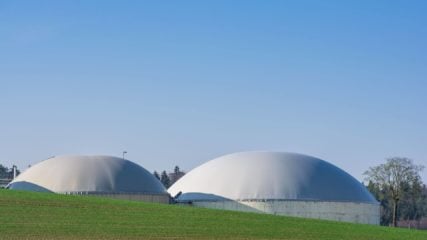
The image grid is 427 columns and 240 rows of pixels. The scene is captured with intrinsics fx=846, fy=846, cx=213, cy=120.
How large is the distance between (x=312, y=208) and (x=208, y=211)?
1797 centimetres

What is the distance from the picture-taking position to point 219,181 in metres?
66.1

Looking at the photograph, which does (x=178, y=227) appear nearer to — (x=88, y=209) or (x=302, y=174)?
(x=88, y=209)

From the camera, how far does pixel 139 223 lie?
39.2m

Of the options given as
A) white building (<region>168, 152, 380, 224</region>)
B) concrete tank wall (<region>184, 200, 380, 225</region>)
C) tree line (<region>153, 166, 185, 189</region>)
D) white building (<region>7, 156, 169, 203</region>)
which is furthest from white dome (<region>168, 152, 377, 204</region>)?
Answer: tree line (<region>153, 166, 185, 189</region>)

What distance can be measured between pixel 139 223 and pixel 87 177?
2999 centimetres

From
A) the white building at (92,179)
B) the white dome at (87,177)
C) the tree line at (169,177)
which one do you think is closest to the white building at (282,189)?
the white building at (92,179)

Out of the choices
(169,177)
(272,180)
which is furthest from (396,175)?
(169,177)

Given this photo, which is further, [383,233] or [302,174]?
[302,174]

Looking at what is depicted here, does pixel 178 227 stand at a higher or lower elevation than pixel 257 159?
lower

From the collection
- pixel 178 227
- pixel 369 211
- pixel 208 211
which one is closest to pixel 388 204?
pixel 369 211

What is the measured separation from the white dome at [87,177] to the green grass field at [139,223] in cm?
1834

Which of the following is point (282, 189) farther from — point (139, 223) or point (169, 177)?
point (169, 177)

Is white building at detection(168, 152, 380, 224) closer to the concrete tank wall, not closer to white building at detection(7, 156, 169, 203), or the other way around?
the concrete tank wall

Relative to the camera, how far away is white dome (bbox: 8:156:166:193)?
2680 inches
